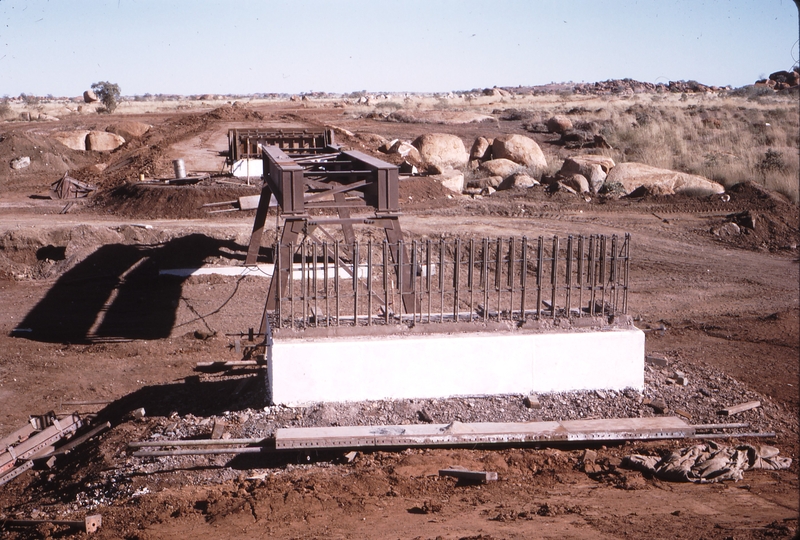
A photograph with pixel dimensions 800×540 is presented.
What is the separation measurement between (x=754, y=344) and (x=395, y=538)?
779 cm

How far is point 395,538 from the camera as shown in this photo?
576cm

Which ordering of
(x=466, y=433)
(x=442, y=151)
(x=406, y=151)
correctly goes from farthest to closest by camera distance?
1. (x=442, y=151)
2. (x=406, y=151)
3. (x=466, y=433)

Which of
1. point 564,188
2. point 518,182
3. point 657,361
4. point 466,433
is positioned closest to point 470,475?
point 466,433

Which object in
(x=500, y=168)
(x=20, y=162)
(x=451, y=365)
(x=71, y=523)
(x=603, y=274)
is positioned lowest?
(x=71, y=523)

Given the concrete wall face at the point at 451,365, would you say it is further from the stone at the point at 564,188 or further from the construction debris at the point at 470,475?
the stone at the point at 564,188

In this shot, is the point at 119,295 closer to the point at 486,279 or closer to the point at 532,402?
the point at 486,279

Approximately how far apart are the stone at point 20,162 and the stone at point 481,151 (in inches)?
649

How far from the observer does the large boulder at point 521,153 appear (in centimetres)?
2805

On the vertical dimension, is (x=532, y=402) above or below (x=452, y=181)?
below

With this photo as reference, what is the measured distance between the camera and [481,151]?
30109mm

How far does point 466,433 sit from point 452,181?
17102mm

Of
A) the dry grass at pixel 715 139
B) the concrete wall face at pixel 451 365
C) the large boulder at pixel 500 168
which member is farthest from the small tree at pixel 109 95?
the concrete wall face at pixel 451 365

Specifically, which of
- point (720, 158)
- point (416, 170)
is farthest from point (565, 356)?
point (720, 158)

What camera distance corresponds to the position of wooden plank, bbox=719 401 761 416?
851cm
